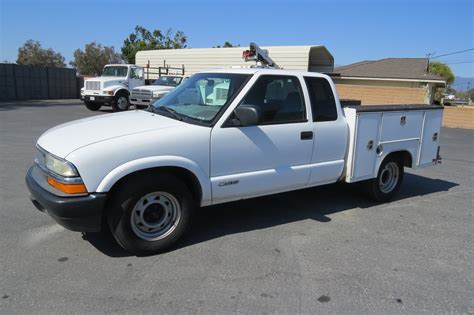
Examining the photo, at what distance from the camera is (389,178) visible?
604cm

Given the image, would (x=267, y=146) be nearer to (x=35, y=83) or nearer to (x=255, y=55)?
(x=255, y=55)

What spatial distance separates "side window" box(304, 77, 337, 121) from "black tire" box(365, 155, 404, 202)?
1337 mm

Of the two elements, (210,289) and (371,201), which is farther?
(371,201)

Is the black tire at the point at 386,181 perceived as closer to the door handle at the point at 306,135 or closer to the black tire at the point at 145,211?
the door handle at the point at 306,135

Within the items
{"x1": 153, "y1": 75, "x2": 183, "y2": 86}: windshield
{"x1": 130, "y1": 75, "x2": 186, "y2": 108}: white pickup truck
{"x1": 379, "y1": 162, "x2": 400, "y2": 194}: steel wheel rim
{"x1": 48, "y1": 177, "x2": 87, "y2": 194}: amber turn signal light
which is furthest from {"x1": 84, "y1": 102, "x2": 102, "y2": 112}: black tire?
{"x1": 48, "y1": 177, "x2": 87, "y2": 194}: amber turn signal light

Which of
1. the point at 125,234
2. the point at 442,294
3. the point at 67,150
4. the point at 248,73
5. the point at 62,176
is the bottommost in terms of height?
the point at 442,294

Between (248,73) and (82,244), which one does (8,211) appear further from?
(248,73)

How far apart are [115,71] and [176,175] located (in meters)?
17.4

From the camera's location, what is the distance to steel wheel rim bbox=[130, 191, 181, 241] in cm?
382

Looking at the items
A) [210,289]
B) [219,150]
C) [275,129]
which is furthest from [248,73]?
[210,289]

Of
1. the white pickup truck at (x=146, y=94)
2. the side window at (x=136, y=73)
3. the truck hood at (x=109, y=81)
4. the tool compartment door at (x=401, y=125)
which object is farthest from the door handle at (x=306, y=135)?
the side window at (x=136, y=73)

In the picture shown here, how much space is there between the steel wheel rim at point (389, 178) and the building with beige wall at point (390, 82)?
12401 millimetres

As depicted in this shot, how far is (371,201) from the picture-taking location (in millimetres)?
5934

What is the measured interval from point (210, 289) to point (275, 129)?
1932 millimetres
